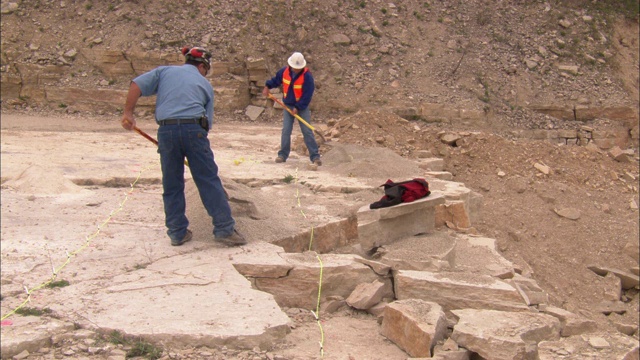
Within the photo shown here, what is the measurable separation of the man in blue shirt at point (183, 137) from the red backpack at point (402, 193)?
1.31 m

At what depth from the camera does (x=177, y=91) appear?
15.5 feet

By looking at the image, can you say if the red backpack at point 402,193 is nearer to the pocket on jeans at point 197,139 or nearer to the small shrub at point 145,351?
the pocket on jeans at point 197,139

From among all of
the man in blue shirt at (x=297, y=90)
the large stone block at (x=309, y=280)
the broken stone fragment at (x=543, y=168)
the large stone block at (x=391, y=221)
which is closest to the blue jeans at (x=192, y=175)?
the large stone block at (x=309, y=280)

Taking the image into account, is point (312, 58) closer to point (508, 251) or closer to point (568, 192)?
point (568, 192)

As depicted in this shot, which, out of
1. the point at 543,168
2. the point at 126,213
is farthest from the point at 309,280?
the point at 543,168

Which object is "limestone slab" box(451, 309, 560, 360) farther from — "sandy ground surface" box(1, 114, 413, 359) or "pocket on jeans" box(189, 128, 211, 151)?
"pocket on jeans" box(189, 128, 211, 151)

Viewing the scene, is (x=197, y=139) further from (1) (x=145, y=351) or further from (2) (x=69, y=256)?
(1) (x=145, y=351)

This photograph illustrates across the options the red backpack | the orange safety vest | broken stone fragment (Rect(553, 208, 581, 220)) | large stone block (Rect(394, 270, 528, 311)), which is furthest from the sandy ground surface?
broken stone fragment (Rect(553, 208, 581, 220))

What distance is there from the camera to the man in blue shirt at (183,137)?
4.67 metres

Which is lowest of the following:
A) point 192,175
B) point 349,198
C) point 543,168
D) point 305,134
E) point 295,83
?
point 543,168

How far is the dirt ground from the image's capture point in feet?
15.1

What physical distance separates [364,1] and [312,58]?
2.49 meters

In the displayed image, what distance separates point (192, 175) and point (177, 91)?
2.13 feet

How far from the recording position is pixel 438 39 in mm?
16578
